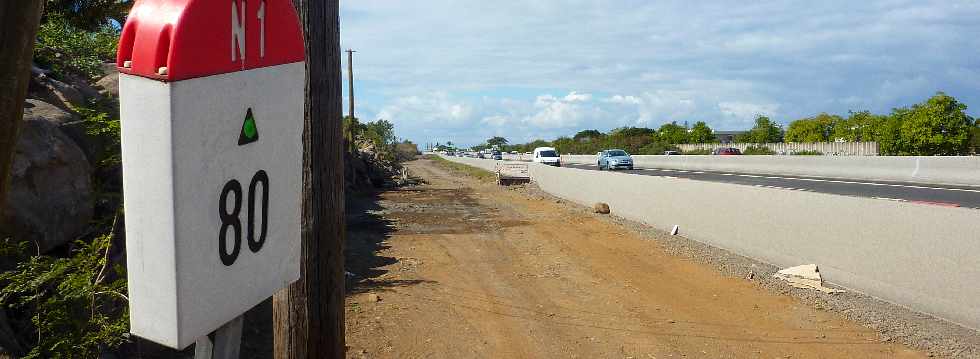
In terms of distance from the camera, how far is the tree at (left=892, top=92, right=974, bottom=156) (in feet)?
123

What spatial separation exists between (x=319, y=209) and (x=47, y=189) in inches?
155

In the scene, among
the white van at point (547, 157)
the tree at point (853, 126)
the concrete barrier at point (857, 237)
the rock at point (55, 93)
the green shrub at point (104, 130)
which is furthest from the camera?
the tree at point (853, 126)

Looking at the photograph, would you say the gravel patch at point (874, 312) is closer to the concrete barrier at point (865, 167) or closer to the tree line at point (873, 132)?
the concrete barrier at point (865, 167)

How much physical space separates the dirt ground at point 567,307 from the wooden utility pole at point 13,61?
5000mm

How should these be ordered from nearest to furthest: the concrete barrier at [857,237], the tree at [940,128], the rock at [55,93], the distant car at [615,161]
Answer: the concrete barrier at [857,237], the rock at [55,93], the tree at [940,128], the distant car at [615,161]

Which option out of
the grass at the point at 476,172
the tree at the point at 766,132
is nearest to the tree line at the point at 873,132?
the tree at the point at 766,132

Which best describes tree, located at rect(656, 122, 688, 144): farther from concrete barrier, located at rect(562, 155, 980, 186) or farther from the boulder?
the boulder

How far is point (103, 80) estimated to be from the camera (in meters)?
9.34

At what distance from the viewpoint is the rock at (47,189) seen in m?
5.39

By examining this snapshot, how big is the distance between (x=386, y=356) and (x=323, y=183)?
3.95m

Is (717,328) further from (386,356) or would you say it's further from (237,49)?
(237,49)

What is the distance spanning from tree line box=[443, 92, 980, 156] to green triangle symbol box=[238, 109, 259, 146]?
142 feet

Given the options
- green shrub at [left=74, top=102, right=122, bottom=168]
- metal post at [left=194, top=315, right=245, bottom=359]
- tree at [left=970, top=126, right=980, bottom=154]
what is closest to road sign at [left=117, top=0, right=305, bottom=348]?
metal post at [left=194, top=315, right=245, bottom=359]

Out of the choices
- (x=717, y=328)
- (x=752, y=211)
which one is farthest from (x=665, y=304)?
(x=752, y=211)
